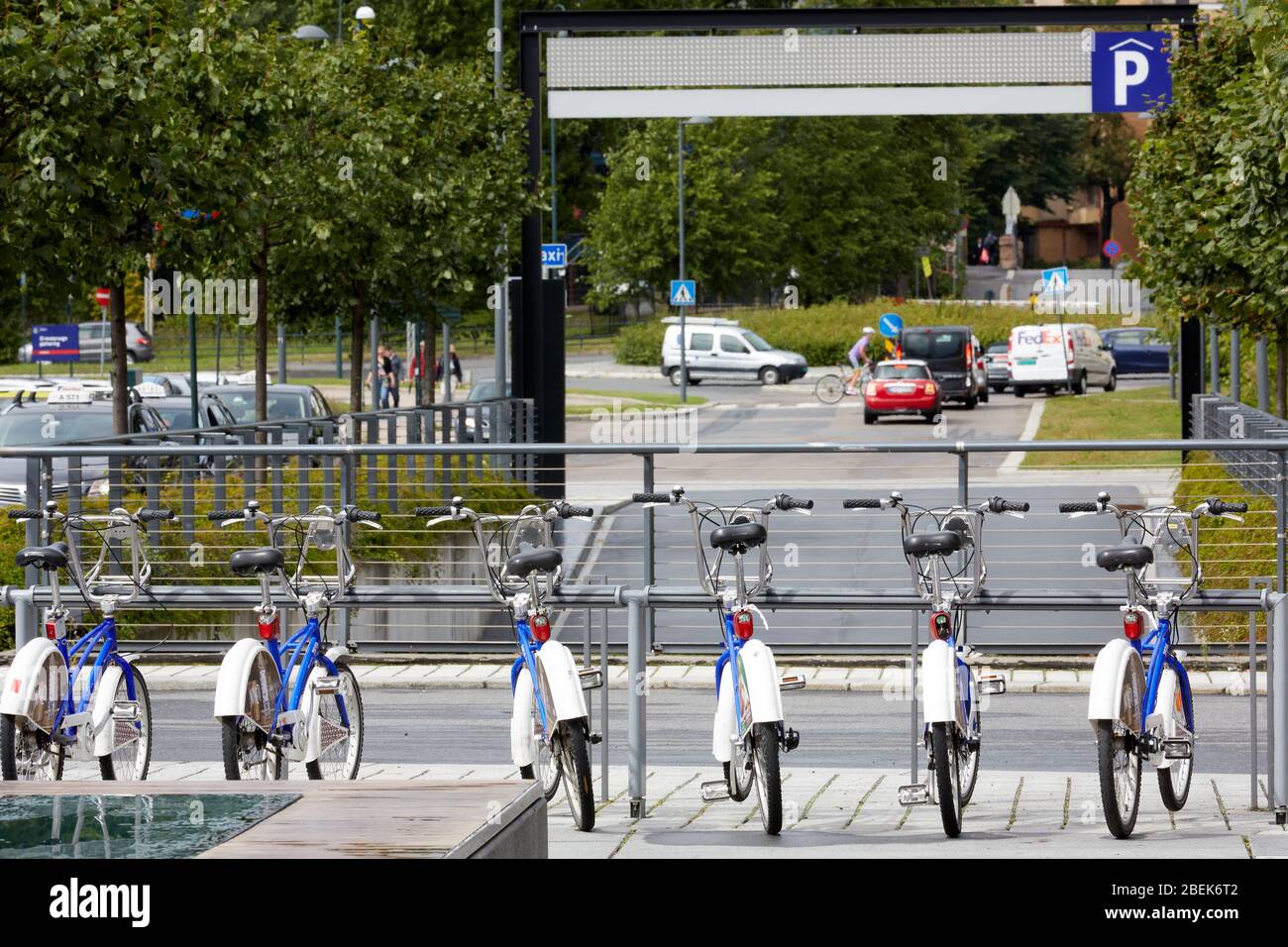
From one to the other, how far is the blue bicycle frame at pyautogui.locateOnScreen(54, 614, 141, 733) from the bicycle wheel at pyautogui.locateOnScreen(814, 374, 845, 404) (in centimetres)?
4692

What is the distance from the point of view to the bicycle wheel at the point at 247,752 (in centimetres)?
748

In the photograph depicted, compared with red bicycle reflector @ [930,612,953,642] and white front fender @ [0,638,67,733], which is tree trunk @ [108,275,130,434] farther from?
red bicycle reflector @ [930,612,953,642]

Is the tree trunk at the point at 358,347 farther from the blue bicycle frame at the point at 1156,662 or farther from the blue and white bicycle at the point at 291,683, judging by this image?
the blue bicycle frame at the point at 1156,662

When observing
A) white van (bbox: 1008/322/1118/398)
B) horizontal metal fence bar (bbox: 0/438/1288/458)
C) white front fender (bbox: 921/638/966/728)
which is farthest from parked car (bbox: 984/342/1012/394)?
white front fender (bbox: 921/638/966/728)

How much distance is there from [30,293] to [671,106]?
924 centimetres

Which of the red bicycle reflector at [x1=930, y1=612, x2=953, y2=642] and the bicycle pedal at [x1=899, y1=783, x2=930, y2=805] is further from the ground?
the red bicycle reflector at [x1=930, y1=612, x2=953, y2=642]

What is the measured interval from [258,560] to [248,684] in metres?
0.47

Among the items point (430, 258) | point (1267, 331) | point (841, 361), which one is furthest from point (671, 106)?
point (841, 361)

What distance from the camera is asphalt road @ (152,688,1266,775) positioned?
9.99 meters

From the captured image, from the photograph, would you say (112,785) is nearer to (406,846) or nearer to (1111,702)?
(406,846)

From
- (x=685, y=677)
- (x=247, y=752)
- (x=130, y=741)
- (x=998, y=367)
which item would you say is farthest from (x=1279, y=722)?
(x=998, y=367)

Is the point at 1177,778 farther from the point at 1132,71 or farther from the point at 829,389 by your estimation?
the point at 829,389

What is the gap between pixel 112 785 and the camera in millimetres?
3941
